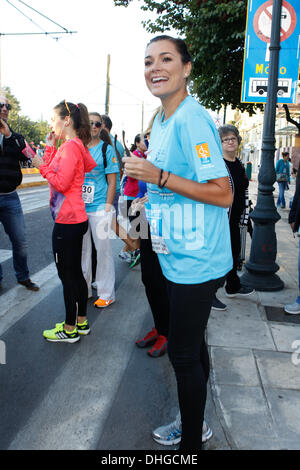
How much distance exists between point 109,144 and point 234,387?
2.70 m

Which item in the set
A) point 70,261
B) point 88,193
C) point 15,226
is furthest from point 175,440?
point 15,226

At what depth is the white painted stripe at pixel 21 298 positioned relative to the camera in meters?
3.89

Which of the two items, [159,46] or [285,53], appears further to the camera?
[285,53]

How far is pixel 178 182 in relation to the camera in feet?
5.40

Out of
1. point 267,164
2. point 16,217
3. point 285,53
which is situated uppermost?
point 285,53

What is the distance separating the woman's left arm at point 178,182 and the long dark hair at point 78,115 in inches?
66.7

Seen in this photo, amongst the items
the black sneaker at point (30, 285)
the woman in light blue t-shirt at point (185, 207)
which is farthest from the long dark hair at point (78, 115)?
the black sneaker at point (30, 285)

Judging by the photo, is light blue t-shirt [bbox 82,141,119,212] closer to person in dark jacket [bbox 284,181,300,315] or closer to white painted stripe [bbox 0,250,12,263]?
person in dark jacket [bbox 284,181,300,315]

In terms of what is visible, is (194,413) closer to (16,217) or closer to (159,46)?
(159,46)

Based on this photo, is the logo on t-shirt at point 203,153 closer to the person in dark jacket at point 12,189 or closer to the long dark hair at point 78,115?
the long dark hair at point 78,115

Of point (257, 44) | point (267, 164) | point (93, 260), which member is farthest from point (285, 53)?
point (93, 260)

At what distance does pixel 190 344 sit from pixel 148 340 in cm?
163

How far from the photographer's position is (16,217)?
15.2ft

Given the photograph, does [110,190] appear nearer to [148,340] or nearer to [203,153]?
[148,340]
